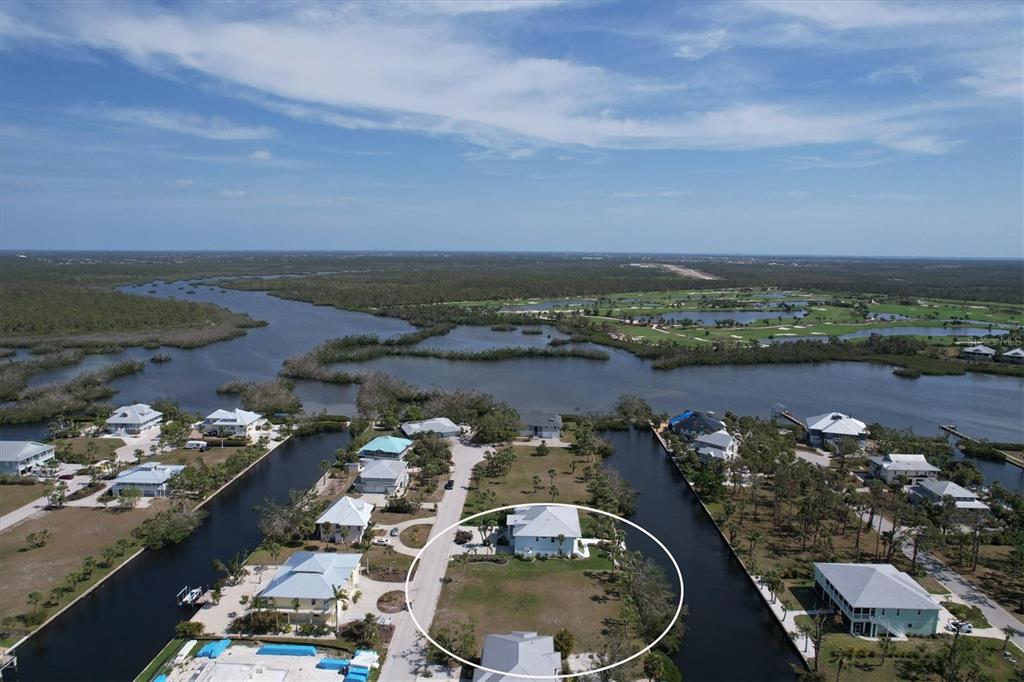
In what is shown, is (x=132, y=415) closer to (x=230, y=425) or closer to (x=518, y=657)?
(x=230, y=425)

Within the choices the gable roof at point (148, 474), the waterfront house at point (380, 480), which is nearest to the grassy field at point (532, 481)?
the waterfront house at point (380, 480)

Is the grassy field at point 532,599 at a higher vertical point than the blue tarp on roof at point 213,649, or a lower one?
lower

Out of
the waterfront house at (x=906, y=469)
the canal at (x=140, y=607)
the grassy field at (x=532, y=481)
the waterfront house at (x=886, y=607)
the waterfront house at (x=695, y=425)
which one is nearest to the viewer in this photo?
the canal at (x=140, y=607)

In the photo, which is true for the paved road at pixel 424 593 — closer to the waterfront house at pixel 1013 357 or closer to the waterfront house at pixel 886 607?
the waterfront house at pixel 886 607

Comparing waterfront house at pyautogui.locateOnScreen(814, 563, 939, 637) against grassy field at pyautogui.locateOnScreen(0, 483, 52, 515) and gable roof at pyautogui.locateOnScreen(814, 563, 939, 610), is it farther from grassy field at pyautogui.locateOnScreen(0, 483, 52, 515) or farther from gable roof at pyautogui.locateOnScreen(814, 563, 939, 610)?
grassy field at pyautogui.locateOnScreen(0, 483, 52, 515)

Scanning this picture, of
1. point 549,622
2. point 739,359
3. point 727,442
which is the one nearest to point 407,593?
point 549,622

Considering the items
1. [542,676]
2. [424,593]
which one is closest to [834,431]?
[424,593]

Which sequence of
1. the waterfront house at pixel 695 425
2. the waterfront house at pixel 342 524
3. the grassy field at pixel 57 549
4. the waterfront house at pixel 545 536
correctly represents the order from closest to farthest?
the grassy field at pixel 57 549 → the waterfront house at pixel 545 536 → the waterfront house at pixel 342 524 → the waterfront house at pixel 695 425

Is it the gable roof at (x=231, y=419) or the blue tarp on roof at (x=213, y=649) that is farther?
the gable roof at (x=231, y=419)
